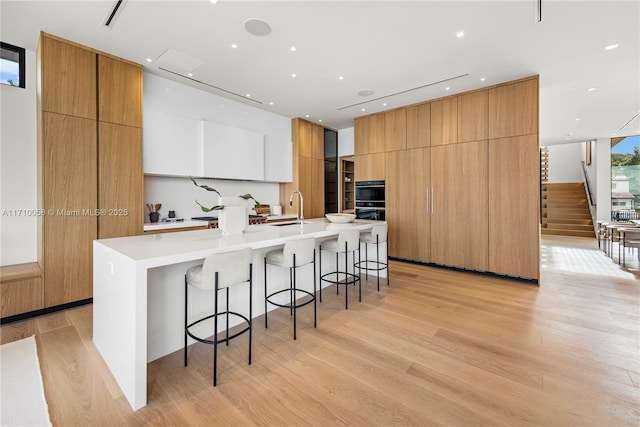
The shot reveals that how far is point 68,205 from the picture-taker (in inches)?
119

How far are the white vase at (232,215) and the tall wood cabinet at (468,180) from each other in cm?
350

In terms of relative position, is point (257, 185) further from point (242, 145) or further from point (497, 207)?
point (497, 207)

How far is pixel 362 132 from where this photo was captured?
5.76 m

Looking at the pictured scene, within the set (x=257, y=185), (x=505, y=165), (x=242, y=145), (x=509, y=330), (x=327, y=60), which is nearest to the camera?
(x=509, y=330)

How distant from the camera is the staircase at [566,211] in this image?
8.62 meters

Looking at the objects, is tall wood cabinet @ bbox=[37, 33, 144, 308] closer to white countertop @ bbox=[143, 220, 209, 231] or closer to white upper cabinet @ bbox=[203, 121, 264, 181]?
white countertop @ bbox=[143, 220, 209, 231]

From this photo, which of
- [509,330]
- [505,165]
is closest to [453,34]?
[505,165]

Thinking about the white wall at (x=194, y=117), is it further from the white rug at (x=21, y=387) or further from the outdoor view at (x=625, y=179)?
the outdoor view at (x=625, y=179)

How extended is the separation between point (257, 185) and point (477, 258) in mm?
4223

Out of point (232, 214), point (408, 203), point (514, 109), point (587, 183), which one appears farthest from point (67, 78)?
point (587, 183)

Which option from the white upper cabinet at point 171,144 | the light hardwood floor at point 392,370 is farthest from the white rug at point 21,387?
the white upper cabinet at point 171,144

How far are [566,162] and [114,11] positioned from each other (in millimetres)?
13637

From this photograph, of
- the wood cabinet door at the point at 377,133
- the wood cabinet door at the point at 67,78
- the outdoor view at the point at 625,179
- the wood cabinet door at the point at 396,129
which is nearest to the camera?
the wood cabinet door at the point at 67,78

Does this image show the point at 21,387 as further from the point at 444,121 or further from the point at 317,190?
the point at 444,121
